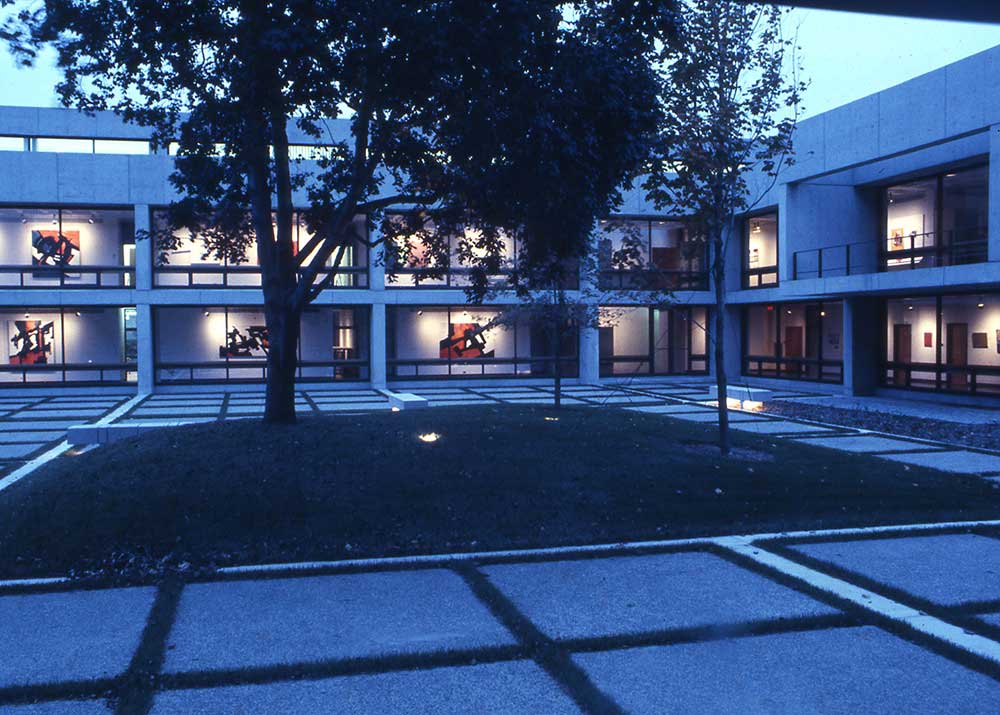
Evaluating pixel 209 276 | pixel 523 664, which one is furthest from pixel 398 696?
pixel 209 276

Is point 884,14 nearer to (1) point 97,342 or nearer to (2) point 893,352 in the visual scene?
(2) point 893,352

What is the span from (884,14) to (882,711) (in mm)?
4060

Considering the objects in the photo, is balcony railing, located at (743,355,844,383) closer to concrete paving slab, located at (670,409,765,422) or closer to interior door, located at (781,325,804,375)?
interior door, located at (781,325,804,375)

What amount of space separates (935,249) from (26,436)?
2385cm

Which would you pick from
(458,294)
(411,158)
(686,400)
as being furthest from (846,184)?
(411,158)

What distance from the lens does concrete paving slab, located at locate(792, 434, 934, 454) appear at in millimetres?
14508

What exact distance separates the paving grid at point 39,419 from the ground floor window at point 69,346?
76.1 inches

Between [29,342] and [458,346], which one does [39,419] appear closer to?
[29,342]

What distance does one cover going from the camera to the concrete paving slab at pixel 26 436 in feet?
55.8

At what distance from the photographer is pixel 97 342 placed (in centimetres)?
3161

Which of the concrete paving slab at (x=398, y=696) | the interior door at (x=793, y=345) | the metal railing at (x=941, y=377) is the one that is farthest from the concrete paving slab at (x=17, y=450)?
the interior door at (x=793, y=345)

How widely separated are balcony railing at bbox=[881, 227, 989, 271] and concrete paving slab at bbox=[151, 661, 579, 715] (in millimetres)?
21593

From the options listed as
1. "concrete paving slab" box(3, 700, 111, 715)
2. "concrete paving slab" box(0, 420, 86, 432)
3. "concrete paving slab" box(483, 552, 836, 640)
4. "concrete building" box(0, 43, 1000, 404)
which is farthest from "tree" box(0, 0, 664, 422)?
"concrete building" box(0, 43, 1000, 404)

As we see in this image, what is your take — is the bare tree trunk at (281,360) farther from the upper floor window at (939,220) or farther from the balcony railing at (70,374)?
the balcony railing at (70,374)
